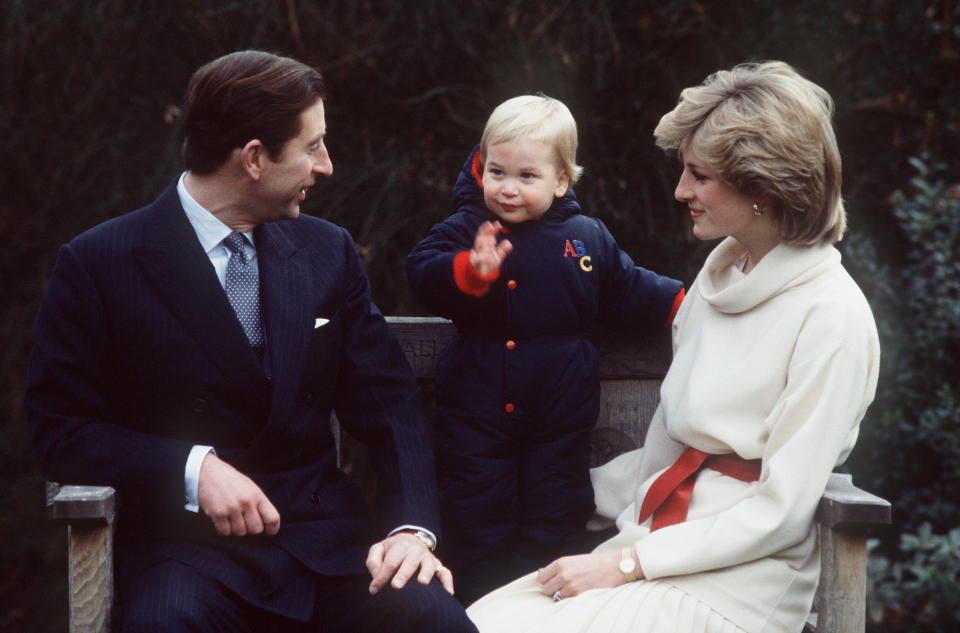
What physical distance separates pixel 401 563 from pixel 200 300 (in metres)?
0.74

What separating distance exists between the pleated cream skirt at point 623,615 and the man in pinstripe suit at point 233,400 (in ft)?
0.53

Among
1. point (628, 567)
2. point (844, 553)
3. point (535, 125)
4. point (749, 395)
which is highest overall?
point (535, 125)

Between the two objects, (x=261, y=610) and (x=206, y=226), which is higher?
(x=206, y=226)

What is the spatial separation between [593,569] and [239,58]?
143cm

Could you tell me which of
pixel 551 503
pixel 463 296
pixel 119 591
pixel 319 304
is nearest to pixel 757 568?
pixel 551 503

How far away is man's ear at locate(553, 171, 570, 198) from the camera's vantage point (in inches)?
128

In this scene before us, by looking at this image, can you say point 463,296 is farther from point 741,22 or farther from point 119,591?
point 741,22

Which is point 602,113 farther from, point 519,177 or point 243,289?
point 243,289

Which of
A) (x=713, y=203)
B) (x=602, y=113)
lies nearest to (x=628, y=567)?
(x=713, y=203)

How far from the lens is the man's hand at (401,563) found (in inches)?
108

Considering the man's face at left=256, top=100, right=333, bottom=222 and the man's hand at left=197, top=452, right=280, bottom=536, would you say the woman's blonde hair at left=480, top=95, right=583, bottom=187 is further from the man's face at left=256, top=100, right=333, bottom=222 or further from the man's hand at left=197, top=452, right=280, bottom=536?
the man's hand at left=197, top=452, right=280, bottom=536

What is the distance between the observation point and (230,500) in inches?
107

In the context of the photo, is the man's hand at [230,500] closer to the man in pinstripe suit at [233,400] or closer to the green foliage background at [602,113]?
the man in pinstripe suit at [233,400]

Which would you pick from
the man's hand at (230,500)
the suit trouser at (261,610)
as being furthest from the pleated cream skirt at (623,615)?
the man's hand at (230,500)
